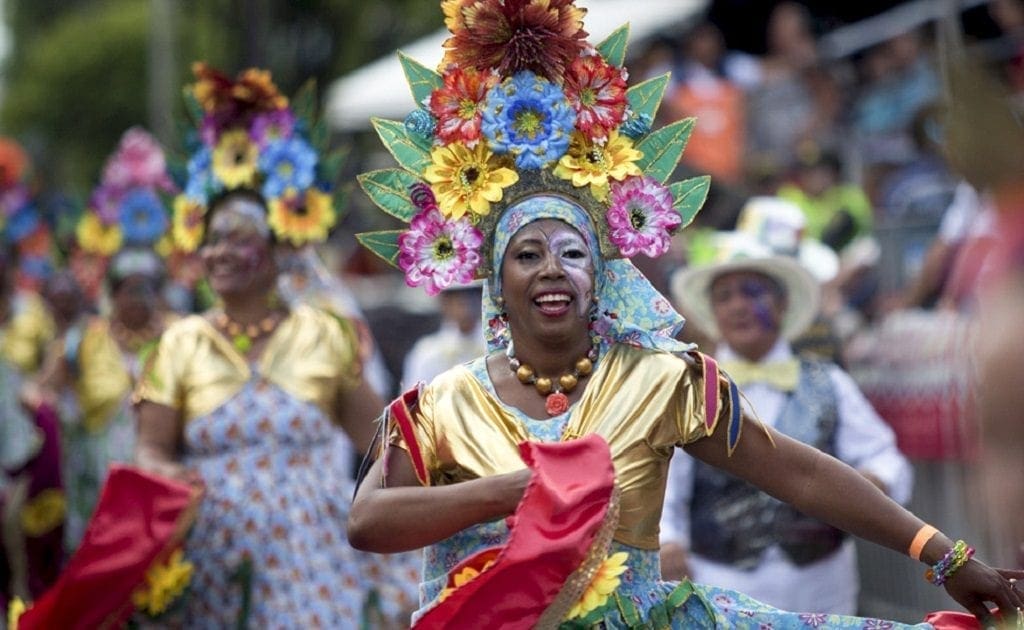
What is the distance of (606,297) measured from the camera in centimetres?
521

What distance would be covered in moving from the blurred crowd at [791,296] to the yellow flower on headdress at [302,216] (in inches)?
4.9

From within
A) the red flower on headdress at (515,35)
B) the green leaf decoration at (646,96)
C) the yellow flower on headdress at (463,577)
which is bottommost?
the yellow flower on headdress at (463,577)

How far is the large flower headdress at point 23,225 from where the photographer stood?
13.5 metres

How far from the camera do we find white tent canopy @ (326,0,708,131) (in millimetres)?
16922

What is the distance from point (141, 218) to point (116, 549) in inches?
193

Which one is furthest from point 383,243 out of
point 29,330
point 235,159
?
point 29,330

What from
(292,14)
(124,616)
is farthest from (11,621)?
(292,14)

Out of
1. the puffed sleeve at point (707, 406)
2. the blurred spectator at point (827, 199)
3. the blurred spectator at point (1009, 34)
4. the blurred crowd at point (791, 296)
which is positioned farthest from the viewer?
the blurred spectator at point (827, 199)

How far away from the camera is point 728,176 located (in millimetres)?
13867

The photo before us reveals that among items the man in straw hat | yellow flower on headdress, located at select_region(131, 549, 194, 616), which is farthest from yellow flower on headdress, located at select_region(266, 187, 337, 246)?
the man in straw hat

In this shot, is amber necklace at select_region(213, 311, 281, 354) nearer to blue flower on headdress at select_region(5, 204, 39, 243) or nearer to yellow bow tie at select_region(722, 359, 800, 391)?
yellow bow tie at select_region(722, 359, 800, 391)

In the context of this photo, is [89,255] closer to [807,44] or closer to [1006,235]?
[807,44]

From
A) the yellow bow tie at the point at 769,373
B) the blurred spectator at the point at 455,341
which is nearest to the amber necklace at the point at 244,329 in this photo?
the yellow bow tie at the point at 769,373

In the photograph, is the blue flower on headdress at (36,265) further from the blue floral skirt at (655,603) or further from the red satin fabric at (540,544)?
the red satin fabric at (540,544)
